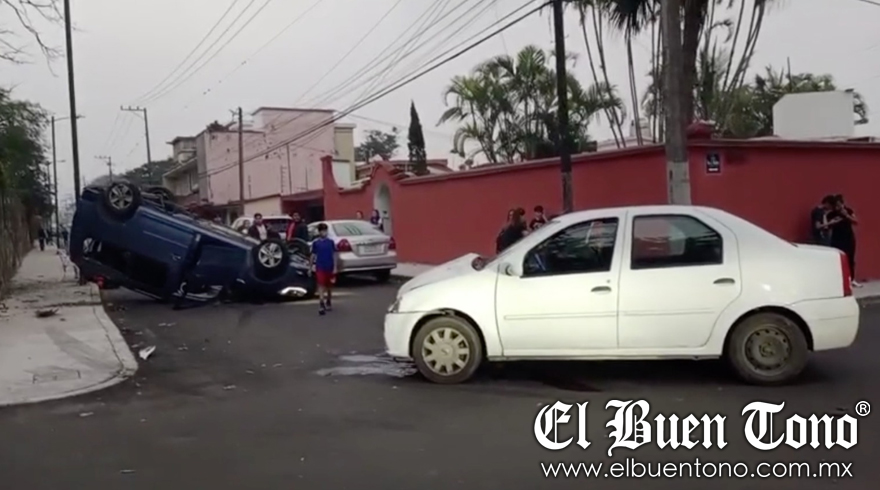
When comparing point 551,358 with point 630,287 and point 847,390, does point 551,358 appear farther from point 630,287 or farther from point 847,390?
point 847,390

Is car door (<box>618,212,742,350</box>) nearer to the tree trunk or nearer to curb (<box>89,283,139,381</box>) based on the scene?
curb (<box>89,283,139,381</box>)

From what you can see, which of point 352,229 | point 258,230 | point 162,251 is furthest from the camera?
point 258,230

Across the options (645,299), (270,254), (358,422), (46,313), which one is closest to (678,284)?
(645,299)

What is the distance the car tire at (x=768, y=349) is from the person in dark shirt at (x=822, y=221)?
25.2 ft

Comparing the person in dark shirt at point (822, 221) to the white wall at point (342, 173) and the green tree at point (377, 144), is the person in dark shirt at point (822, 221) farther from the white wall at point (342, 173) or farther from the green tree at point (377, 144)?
the green tree at point (377, 144)

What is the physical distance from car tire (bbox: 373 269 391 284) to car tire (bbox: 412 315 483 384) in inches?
481

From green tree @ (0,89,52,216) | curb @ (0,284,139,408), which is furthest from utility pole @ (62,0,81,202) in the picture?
curb @ (0,284,139,408)

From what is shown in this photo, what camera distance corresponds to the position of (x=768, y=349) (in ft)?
25.6

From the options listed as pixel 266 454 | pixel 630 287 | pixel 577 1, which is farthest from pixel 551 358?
pixel 577 1

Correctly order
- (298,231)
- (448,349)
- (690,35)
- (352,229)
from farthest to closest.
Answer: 1. (298,231)
2. (352,229)
3. (690,35)
4. (448,349)

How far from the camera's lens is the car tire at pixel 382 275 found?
2055 cm

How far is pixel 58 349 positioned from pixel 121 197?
529 centimetres

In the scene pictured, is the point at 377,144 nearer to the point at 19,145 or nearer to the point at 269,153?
the point at 269,153

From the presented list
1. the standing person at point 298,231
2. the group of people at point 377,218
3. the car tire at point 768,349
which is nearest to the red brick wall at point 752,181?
the standing person at point 298,231
